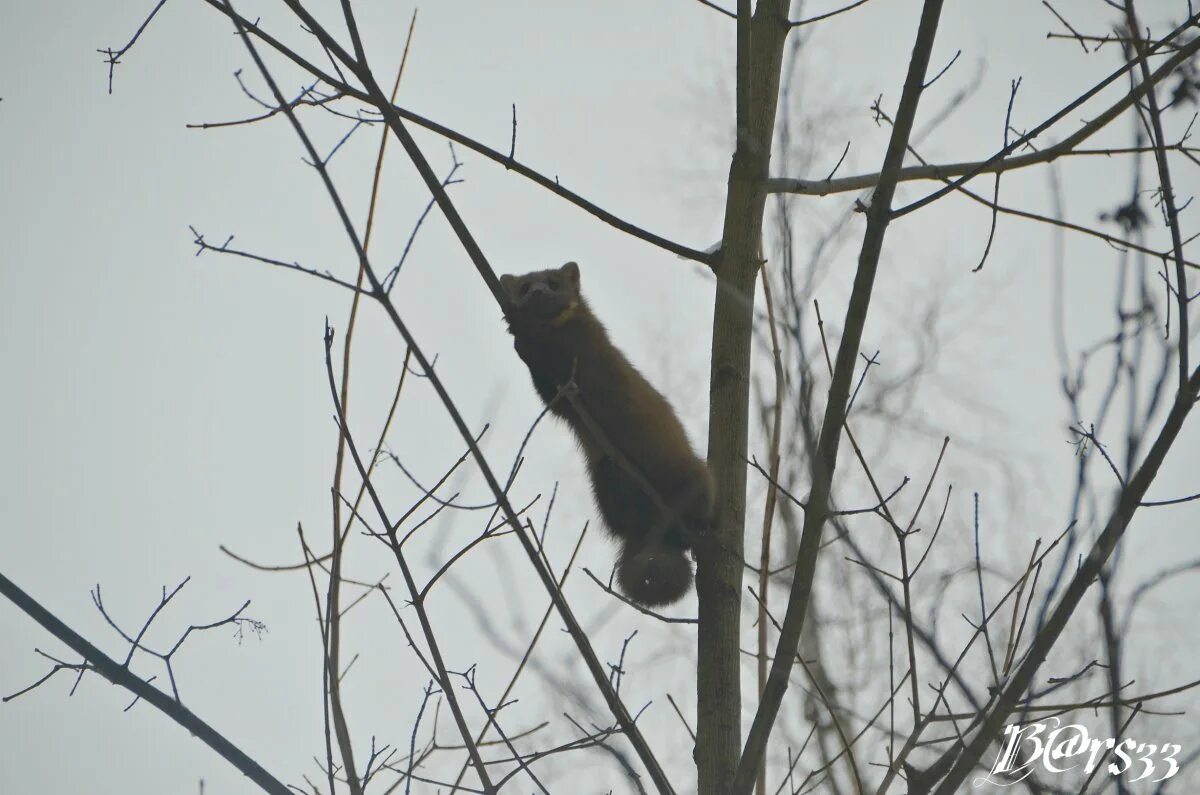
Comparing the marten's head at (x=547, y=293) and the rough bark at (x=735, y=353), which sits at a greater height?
the marten's head at (x=547, y=293)

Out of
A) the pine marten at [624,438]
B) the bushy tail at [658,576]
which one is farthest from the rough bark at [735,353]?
the bushy tail at [658,576]

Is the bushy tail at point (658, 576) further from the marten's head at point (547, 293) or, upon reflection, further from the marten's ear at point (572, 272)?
the marten's ear at point (572, 272)

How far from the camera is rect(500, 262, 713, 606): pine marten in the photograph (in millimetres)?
4617

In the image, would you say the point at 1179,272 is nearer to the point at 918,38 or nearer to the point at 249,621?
the point at 918,38

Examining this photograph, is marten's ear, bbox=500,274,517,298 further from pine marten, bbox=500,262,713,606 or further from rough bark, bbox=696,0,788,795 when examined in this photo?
rough bark, bbox=696,0,788,795

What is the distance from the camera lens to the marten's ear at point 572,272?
5.73m

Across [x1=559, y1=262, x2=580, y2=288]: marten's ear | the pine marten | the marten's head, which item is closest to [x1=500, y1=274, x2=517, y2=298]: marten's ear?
the marten's head

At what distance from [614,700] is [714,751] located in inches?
22.7

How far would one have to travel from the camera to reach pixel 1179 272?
1.99 meters

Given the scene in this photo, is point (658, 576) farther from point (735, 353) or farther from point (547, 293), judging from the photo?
point (735, 353)

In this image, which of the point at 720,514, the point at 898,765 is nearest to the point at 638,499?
the point at 720,514

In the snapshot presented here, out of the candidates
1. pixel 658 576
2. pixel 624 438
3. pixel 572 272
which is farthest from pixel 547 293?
pixel 658 576

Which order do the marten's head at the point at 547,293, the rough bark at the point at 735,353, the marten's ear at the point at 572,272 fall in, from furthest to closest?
the marten's ear at the point at 572,272 < the marten's head at the point at 547,293 < the rough bark at the point at 735,353

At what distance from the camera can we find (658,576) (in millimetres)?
4590
